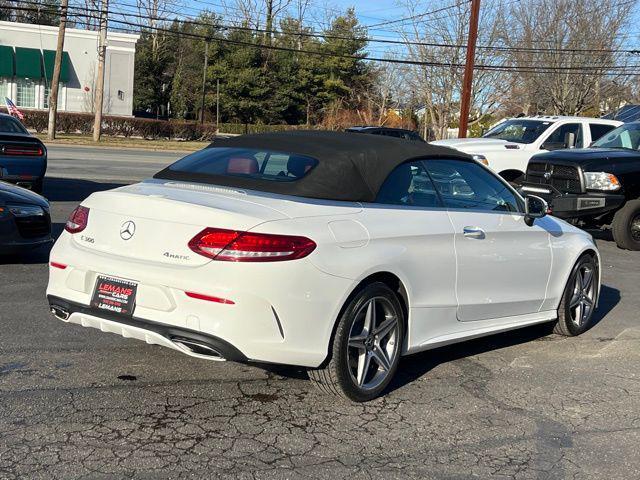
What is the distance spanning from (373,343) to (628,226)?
27.4ft

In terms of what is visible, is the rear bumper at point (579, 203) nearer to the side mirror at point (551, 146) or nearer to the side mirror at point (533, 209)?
the side mirror at point (551, 146)

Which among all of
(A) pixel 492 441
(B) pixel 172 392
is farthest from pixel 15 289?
(A) pixel 492 441

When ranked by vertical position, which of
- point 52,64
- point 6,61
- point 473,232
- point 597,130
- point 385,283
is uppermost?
point 52,64

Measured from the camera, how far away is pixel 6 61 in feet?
154

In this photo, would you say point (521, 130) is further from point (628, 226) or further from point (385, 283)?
point (385, 283)

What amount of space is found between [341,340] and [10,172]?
8.90m

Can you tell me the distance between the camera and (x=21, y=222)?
7984 millimetres

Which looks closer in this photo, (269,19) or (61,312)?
(61,312)

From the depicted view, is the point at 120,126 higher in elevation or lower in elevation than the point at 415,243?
higher

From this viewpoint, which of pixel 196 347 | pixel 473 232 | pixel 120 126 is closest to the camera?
pixel 196 347

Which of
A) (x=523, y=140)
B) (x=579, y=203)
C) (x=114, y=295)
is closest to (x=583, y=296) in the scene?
(x=114, y=295)

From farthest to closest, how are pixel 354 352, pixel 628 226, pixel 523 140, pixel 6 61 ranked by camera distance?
pixel 6 61
pixel 523 140
pixel 628 226
pixel 354 352

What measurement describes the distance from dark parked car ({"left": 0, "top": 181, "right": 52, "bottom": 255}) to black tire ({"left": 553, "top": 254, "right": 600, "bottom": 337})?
5.28 meters

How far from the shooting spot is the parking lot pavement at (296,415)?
12.5 ft
